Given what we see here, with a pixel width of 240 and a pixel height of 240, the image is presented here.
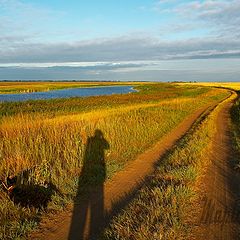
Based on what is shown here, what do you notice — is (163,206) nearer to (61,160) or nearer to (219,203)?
(219,203)

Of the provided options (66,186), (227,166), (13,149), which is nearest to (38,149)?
(13,149)

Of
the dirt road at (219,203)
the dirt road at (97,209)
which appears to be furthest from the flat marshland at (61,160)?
the dirt road at (219,203)

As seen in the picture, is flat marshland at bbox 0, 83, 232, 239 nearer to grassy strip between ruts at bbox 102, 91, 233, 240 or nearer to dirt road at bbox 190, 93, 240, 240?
grassy strip between ruts at bbox 102, 91, 233, 240

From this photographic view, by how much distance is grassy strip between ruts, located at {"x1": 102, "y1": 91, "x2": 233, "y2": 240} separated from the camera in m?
4.68

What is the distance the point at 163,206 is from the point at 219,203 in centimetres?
122

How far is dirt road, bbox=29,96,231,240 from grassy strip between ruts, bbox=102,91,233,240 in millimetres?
300

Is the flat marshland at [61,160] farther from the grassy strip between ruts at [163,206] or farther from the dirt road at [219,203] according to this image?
the dirt road at [219,203]

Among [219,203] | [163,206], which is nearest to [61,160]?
[163,206]

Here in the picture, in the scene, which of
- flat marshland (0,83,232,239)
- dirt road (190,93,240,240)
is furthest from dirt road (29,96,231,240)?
dirt road (190,93,240,240)

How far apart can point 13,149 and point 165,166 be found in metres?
4.49

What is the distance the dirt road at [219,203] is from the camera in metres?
4.89

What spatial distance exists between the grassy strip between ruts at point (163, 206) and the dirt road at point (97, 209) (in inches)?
11.8

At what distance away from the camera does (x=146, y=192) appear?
6.50 m

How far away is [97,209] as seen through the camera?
6.12 meters
